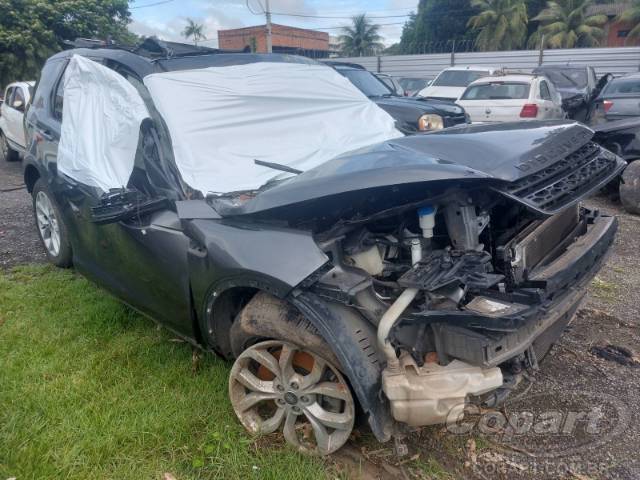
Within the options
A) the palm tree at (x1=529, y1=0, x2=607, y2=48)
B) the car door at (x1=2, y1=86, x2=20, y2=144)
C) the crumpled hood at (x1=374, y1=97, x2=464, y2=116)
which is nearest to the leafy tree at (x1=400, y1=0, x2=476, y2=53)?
the palm tree at (x1=529, y1=0, x2=607, y2=48)

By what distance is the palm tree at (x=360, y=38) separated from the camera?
2005 inches

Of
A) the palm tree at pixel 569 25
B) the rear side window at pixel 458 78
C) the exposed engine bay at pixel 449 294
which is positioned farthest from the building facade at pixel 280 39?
the exposed engine bay at pixel 449 294

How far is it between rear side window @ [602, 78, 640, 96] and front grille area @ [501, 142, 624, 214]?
6.74 meters

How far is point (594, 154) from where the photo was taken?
9.47 feet

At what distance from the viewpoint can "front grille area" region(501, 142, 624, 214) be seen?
7.28 ft

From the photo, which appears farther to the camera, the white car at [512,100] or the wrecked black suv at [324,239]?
the white car at [512,100]

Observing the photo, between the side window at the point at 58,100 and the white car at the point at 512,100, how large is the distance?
872 cm

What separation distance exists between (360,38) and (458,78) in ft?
130

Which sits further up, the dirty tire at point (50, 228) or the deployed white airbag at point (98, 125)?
the deployed white airbag at point (98, 125)

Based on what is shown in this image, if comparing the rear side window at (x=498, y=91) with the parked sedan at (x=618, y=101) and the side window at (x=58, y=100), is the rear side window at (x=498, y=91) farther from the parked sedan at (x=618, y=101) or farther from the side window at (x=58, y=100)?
the side window at (x=58, y=100)

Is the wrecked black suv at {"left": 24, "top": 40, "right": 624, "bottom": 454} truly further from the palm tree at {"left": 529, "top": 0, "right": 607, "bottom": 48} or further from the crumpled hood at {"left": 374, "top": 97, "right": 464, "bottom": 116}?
the palm tree at {"left": 529, "top": 0, "right": 607, "bottom": 48}

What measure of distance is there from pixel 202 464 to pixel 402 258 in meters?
1.35

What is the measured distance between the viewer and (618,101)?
8.11 metres

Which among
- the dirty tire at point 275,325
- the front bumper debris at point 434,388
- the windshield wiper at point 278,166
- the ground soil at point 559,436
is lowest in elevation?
the ground soil at point 559,436
